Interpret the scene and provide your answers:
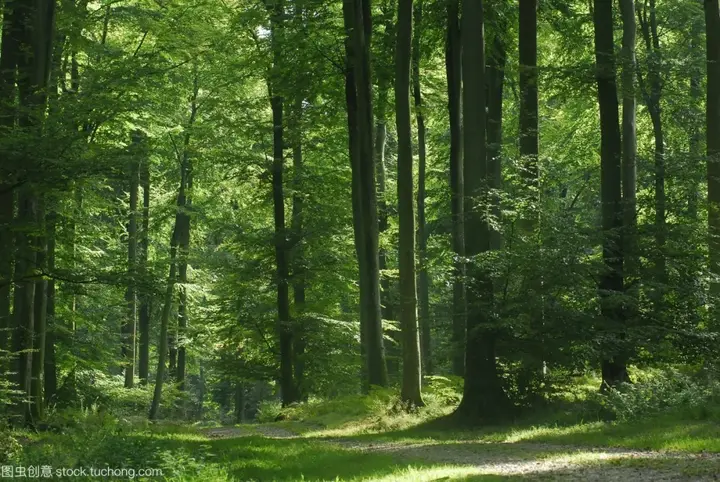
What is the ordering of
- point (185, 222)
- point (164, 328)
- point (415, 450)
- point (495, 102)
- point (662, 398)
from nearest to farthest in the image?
point (415, 450) < point (662, 398) < point (495, 102) < point (164, 328) < point (185, 222)

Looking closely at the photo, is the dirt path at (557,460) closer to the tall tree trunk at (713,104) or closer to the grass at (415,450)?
the grass at (415,450)

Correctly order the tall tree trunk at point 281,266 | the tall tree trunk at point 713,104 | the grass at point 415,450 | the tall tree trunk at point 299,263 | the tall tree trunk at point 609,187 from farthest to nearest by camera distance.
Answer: the tall tree trunk at point 299,263 → the tall tree trunk at point 281,266 → the tall tree trunk at point 713,104 → the tall tree trunk at point 609,187 → the grass at point 415,450

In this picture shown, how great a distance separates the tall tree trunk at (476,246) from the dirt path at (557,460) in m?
2.26

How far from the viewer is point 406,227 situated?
1888cm

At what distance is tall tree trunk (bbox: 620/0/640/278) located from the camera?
54.7ft

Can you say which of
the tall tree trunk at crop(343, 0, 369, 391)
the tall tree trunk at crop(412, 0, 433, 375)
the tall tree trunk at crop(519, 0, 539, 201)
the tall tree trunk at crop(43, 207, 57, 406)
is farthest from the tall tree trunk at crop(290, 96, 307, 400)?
the tall tree trunk at crop(519, 0, 539, 201)

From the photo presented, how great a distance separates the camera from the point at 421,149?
83.8ft

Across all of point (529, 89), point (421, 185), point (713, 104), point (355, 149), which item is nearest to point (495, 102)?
point (529, 89)

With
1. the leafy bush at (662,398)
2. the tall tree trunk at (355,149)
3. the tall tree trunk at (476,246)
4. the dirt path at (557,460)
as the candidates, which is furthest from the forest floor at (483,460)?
the tall tree trunk at (355,149)

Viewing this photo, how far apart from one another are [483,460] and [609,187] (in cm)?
866

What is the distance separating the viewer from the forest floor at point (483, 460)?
342 inches

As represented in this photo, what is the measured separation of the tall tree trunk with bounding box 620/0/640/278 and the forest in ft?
0.19

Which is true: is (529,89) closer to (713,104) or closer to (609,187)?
(609,187)

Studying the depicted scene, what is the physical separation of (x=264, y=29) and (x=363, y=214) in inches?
335
